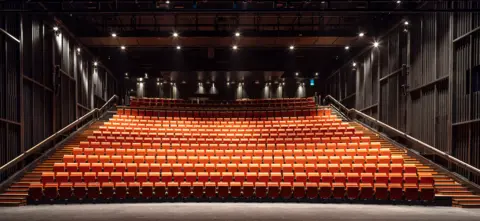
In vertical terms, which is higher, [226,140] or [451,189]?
[226,140]

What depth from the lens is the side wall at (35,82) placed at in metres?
5.68

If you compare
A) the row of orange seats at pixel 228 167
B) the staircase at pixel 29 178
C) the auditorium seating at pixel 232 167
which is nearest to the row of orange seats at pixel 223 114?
the auditorium seating at pixel 232 167

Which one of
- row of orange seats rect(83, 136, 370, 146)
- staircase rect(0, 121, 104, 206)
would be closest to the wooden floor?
staircase rect(0, 121, 104, 206)

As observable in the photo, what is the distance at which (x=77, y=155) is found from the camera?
6.04 metres

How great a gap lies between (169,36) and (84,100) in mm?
2414

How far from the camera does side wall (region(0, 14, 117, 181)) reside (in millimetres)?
5676

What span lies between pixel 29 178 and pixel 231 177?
279 centimetres

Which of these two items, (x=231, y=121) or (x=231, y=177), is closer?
(x=231, y=177)

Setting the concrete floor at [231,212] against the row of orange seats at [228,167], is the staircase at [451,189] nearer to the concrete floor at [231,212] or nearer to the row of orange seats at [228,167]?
the concrete floor at [231,212]

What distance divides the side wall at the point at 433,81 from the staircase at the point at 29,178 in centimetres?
578

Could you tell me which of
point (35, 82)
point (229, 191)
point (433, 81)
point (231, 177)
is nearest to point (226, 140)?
point (231, 177)

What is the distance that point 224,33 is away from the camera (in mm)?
8570

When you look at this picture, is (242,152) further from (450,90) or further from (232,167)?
(450,90)

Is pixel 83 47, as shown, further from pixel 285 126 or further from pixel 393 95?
pixel 393 95
